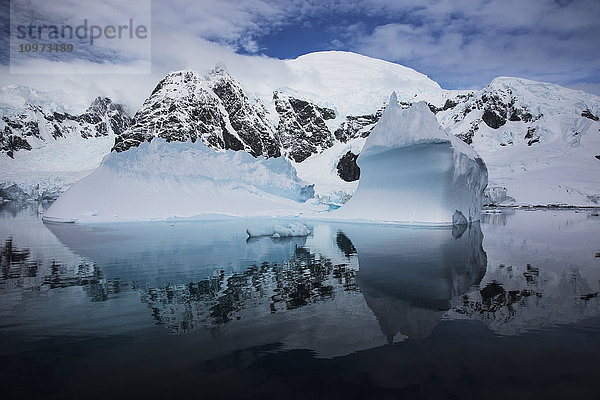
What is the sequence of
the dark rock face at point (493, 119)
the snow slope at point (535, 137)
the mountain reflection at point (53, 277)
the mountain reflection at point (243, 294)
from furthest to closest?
the dark rock face at point (493, 119) → the snow slope at point (535, 137) → the mountain reflection at point (53, 277) → the mountain reflection at point (243, 294)

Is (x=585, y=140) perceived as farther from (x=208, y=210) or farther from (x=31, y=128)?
(x=31, y=128)

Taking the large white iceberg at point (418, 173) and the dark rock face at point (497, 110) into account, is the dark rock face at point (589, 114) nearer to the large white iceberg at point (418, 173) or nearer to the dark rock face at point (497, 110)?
the dark rock face at point (497, 110)

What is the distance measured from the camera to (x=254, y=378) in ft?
11.5

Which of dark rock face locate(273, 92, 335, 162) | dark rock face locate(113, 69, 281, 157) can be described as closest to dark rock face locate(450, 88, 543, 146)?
dark rock face locate(273, 92, 335, 162)

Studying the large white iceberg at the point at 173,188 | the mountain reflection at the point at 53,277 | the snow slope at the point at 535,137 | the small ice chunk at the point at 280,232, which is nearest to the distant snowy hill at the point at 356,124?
the snow slope at the point at 535,137

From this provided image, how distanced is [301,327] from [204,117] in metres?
64.3

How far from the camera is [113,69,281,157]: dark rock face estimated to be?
2339 inches

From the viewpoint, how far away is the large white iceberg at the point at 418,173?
713 inches

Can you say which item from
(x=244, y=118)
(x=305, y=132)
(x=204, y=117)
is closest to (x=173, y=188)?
(x=204, y=117)

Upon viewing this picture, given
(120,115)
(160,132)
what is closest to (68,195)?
(160,132)

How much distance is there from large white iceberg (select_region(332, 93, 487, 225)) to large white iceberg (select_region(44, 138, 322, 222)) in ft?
23.1

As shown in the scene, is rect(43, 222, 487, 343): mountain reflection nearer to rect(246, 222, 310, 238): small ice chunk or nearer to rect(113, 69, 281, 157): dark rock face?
rect(246, 222, 310, 238): small ice chunk

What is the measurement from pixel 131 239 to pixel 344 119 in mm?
65039

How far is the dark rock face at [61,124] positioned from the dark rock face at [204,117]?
1682 inches
